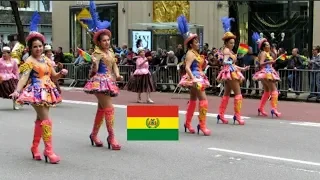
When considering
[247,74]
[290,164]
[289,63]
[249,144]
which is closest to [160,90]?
[247,74]

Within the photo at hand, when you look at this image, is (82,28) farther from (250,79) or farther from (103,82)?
(103,82)

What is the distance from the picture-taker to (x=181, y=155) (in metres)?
8.28

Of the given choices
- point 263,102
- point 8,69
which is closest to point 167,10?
point 8,69

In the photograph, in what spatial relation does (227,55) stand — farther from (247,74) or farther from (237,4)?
(237,4)

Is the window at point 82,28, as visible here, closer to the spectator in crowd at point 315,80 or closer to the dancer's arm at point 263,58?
the spectator in crowd at point 315,80

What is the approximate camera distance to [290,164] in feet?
25.2

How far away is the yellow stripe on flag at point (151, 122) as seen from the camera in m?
8.71

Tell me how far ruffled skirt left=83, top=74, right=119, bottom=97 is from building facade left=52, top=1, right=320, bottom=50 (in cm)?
1544

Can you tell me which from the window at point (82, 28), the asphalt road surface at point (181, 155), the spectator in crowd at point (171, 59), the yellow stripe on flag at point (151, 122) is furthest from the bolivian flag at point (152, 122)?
the window at point (82, 28)

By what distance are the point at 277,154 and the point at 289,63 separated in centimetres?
985

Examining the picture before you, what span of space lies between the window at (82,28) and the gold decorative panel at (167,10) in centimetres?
246

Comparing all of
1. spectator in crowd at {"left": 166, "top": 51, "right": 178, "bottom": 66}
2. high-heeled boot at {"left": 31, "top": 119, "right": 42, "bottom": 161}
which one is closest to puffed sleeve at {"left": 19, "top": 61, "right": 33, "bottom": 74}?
high-heeled boot at {"left": 31, "top": 119, "right": 42, "bottom": 161}

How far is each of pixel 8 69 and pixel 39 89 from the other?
22.6 ft

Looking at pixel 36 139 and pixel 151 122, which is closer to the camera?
pixel 36 139
